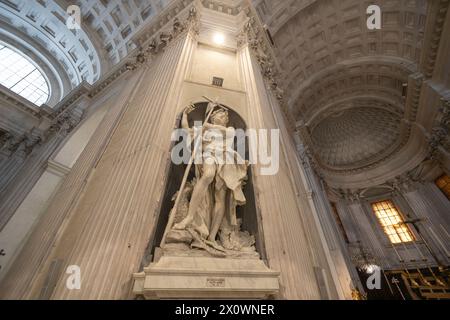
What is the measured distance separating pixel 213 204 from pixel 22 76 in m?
17.3

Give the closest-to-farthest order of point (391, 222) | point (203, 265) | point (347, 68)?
1. point (203, 265)
2. point (347, 68)
3. point (391, 222)

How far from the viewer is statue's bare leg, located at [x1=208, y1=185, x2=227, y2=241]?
2.92m

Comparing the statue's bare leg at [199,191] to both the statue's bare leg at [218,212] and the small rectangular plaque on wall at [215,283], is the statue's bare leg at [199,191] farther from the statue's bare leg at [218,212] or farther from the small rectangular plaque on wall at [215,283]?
the small rectangular plaque on wall at [215,283]

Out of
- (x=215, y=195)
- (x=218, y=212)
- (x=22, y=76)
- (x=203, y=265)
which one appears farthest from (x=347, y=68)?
(x=22, y=76)

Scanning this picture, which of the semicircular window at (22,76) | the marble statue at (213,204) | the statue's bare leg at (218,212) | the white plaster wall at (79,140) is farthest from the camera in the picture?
the semicircular window at (22,76)

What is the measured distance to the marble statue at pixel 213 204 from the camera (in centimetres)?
265

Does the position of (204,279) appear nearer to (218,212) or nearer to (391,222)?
(218,212)

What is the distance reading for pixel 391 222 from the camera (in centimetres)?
1420

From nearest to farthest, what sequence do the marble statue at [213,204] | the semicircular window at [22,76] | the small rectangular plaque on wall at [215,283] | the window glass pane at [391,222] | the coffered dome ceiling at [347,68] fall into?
the small rectangular plaque on wall at [215,283], the marble statue at [213,204], the coffered dome ceiling at [347,68], the semicircular window at [22,76], the window glass pane at [391,222]

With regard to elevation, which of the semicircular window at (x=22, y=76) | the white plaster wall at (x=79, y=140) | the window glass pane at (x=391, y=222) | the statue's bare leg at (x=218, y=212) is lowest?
the statue's bare leg at (x=218, y=212)

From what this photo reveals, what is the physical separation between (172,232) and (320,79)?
14.8 metres

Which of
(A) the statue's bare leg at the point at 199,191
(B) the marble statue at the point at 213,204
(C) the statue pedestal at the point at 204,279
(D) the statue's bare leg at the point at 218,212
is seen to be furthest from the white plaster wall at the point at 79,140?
(C) the statue pedestal at the point at 204,279

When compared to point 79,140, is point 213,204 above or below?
below

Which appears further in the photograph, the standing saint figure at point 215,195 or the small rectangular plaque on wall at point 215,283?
the standing saint figure at point 215,195
